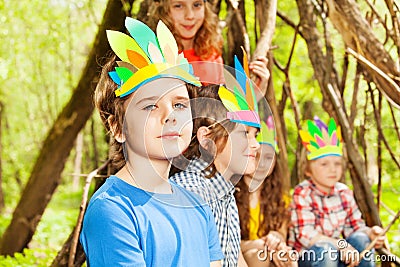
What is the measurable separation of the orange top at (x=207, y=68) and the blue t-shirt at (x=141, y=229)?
32.9 inches

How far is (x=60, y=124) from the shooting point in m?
3.79

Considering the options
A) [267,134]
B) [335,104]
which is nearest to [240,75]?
[267,134]

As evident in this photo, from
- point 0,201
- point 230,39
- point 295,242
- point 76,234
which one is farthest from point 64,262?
point 0,201

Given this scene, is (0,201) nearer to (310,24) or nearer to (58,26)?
(58,26)

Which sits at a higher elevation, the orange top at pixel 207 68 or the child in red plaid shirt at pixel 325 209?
the orange top at pixel 207 68

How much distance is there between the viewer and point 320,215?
2.78 meters

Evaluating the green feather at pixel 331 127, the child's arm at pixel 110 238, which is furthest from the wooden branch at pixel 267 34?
the child's arm at pixel 110 238

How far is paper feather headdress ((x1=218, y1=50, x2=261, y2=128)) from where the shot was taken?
1.96m

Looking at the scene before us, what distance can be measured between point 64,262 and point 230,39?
148 centimetres

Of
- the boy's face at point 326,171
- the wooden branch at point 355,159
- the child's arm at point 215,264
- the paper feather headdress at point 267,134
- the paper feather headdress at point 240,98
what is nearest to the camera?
the child's arm at point 215,264

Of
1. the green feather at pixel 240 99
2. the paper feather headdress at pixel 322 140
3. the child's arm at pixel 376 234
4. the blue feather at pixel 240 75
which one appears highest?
the blue feather at pixel 240 75

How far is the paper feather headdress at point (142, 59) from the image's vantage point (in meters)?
1.40

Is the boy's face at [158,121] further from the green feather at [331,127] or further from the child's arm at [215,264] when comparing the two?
the green feather at [331,127]

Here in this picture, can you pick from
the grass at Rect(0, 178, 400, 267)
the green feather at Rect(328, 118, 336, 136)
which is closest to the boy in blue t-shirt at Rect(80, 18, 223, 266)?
the green feather at Rect(328, 118, 336, 136)
